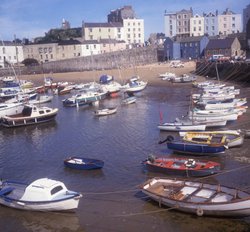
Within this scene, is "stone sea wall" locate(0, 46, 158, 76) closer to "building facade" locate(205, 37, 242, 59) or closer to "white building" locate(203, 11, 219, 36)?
"building facade" locate(205, 37, 242, 59)

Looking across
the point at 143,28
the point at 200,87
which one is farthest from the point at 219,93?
the point at 143,28

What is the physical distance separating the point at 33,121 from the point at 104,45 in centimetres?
8574

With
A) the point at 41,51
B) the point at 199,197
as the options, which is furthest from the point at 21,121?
the point at 41,51

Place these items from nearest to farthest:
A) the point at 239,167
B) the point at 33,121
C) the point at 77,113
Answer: the point at 239,167
the point at 33,121
the point at 77,113

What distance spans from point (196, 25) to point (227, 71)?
2346 inches

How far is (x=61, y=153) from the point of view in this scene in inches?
1266

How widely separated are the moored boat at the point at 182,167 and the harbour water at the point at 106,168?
607 mm

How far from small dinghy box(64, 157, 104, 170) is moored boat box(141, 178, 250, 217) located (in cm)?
597

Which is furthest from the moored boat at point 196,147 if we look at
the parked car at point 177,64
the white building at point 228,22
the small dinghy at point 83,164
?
the white building at point 228,22

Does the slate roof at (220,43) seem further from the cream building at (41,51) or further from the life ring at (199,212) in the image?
the life ring at (199,212)

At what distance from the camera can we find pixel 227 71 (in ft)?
258

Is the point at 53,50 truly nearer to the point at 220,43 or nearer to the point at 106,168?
the point at 220,43

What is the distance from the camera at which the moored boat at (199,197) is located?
57.9ft

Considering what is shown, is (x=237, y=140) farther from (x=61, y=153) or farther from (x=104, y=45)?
(x=104, y=45)
